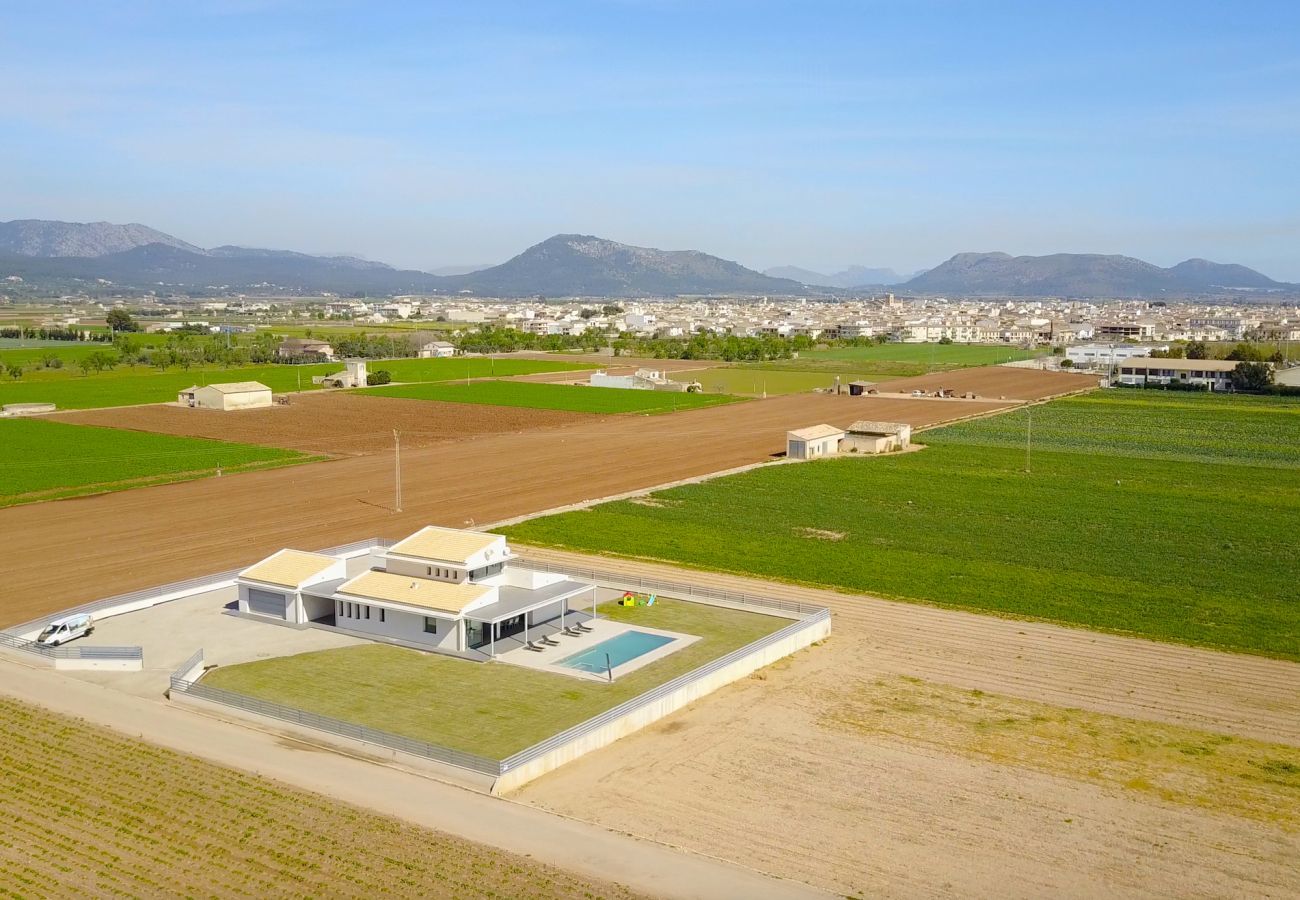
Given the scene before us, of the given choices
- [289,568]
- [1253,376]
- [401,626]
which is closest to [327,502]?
[289,568]

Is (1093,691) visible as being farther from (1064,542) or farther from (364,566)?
(364,566)

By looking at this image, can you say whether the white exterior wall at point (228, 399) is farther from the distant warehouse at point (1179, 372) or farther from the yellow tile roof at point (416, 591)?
the distant warehouse at point (1179, 372)

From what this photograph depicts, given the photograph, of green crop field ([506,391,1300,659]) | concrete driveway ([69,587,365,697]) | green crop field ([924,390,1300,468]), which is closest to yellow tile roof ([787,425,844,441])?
green crop field ([506,391,1300,659])

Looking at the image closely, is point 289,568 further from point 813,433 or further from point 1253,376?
point 1253,376

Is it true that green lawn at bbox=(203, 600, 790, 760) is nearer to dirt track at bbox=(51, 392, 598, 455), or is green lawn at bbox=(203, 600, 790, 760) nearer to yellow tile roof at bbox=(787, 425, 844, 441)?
yellow tile roof at bbox=(787, 425, 844, 441)

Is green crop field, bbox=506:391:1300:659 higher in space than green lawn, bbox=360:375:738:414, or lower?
lower
